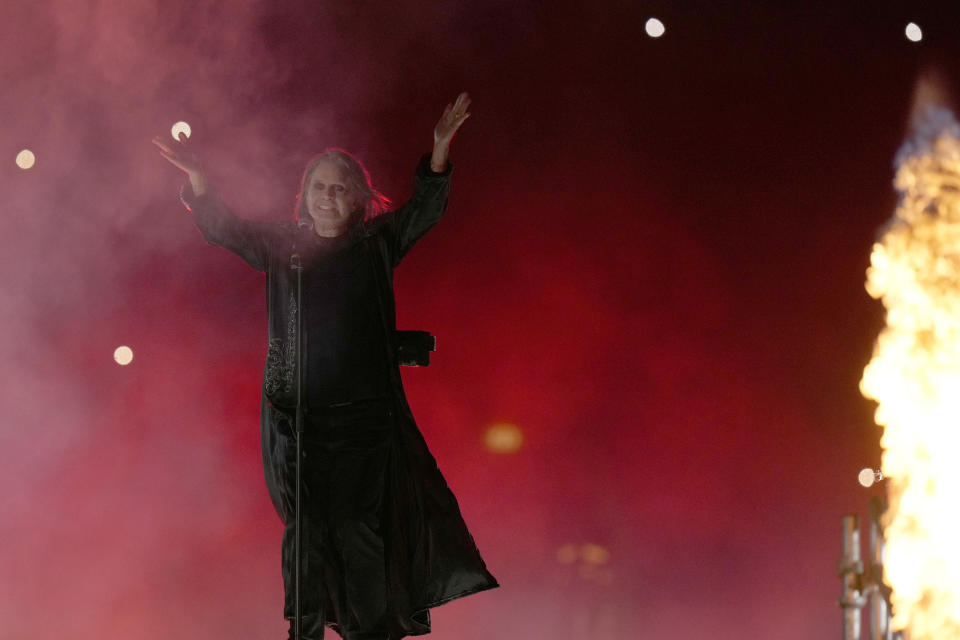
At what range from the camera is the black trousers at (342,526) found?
8.80 ft

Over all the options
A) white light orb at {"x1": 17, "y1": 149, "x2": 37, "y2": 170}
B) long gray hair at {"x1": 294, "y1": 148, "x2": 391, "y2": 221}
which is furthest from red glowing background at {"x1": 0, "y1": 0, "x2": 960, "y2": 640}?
long gray hair at {"x1": 294, "y1": 148, "x2": 391, "y2": 221}

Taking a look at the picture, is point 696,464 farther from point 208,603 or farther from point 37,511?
point 37,511

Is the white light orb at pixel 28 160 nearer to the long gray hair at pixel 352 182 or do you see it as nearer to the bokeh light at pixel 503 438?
the long gray hair at pixel 352 182

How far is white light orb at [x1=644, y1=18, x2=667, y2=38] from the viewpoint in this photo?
4.38 meters

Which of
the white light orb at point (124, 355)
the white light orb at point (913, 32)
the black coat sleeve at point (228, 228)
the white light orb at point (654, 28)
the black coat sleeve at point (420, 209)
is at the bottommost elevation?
the black coat sleeve at point (228, 228)

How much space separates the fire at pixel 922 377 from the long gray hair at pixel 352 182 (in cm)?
147

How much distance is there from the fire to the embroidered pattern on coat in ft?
4.66

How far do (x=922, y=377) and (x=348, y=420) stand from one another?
209cm

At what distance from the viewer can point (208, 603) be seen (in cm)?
418

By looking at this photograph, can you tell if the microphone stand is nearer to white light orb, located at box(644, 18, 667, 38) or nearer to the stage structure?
the stage structure

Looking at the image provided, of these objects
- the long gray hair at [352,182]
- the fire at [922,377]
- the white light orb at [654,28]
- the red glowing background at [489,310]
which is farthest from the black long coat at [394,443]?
the white light orb at [654,28]

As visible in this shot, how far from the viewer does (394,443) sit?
2803mm

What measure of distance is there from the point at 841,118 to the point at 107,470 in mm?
3047

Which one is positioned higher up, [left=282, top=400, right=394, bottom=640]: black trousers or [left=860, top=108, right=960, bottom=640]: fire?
[left=860, top=108, right=960, bottom=640]: fire
